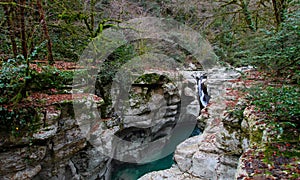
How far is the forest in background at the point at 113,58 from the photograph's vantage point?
241 centimetres

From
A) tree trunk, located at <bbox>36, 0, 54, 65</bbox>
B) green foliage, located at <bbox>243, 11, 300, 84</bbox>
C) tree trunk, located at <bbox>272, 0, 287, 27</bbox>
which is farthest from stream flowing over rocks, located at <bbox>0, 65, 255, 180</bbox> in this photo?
tree trunk, located at <bbox>272, 0, 287, 27</bbox>

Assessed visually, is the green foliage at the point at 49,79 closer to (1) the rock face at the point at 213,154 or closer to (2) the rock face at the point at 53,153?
(2) the rock face at the point at 53,153

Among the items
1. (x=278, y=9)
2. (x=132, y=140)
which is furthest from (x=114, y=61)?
(x=278, y=9)

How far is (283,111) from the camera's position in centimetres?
219

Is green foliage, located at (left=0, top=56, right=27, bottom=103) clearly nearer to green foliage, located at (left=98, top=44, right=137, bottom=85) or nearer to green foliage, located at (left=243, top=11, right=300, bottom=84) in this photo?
green foliage, located at (left=98, top=44, right=137, bottom=85)

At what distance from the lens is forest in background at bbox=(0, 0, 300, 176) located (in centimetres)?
241

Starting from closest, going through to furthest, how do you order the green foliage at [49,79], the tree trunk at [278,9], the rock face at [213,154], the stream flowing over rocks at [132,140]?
the rock face at [213,154], the stream flowing over rocks at [132,140], the tree trunk at [278,9], the green foliage at [49,79]

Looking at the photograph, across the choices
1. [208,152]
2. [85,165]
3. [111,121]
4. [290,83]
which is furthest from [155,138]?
[290,83]

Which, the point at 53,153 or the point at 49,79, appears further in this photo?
the point at 49,79

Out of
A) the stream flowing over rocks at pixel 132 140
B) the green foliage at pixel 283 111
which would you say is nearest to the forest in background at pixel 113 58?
the green foliage at pixel 283 111

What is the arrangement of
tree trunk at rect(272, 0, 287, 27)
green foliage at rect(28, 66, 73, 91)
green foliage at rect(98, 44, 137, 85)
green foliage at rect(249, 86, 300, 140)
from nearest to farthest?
1. green foliage at rect(249, 86, 300, 140)
2. tree trunk at rect(272, 0, 287, 27)
3. green foliage at rect(28, 66, 73, 91)
4. green foliage at rect(98, 44, 137, 85)

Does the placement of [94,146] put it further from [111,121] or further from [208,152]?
[208,152]

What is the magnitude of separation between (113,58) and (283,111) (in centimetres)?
544

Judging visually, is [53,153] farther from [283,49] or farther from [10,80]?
[283,49]
